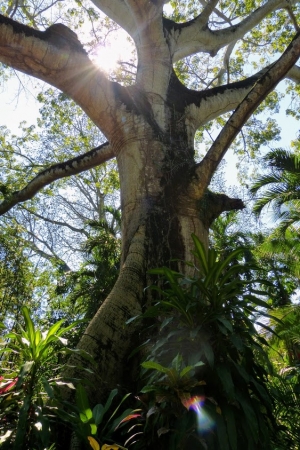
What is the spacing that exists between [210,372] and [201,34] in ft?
18.2

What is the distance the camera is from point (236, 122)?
12.7 ft

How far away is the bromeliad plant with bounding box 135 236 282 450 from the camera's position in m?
1.81

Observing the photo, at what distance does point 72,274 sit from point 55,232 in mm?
6945

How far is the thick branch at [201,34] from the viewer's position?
589 centimetres

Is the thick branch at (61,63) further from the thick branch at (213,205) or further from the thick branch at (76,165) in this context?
the thick branch at (213,205)

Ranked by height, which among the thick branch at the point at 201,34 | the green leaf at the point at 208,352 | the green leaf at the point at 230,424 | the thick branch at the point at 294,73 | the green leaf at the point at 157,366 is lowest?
the green leaf at the point at 230,424

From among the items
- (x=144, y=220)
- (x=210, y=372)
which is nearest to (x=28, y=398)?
(x=210, y=372)

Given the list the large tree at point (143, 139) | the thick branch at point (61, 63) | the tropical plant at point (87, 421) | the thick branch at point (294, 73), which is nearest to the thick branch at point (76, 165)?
the large tree at point (143, 139)

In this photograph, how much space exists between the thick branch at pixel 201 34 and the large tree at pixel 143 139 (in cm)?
17

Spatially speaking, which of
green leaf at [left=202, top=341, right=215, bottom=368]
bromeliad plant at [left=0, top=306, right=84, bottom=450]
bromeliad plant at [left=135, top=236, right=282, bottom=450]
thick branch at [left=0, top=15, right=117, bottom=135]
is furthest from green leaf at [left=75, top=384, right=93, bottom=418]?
thick branch at [left=0, top=15, right=117, bottom=135]

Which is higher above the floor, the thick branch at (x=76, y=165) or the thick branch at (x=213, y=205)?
the thick branch at (x=76, y=165)

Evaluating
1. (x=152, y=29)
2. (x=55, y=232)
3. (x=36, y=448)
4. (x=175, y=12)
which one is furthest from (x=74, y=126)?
(x=36, y=448)

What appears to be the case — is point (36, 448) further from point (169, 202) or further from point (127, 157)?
point (127, 157)

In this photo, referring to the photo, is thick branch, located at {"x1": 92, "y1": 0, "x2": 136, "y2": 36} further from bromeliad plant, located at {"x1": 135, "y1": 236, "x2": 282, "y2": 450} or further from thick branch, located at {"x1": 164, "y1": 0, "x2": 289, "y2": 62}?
bromeliad plant, located at {"x1": 135, "y1": 236, "x2": 282, "y2": 450}
